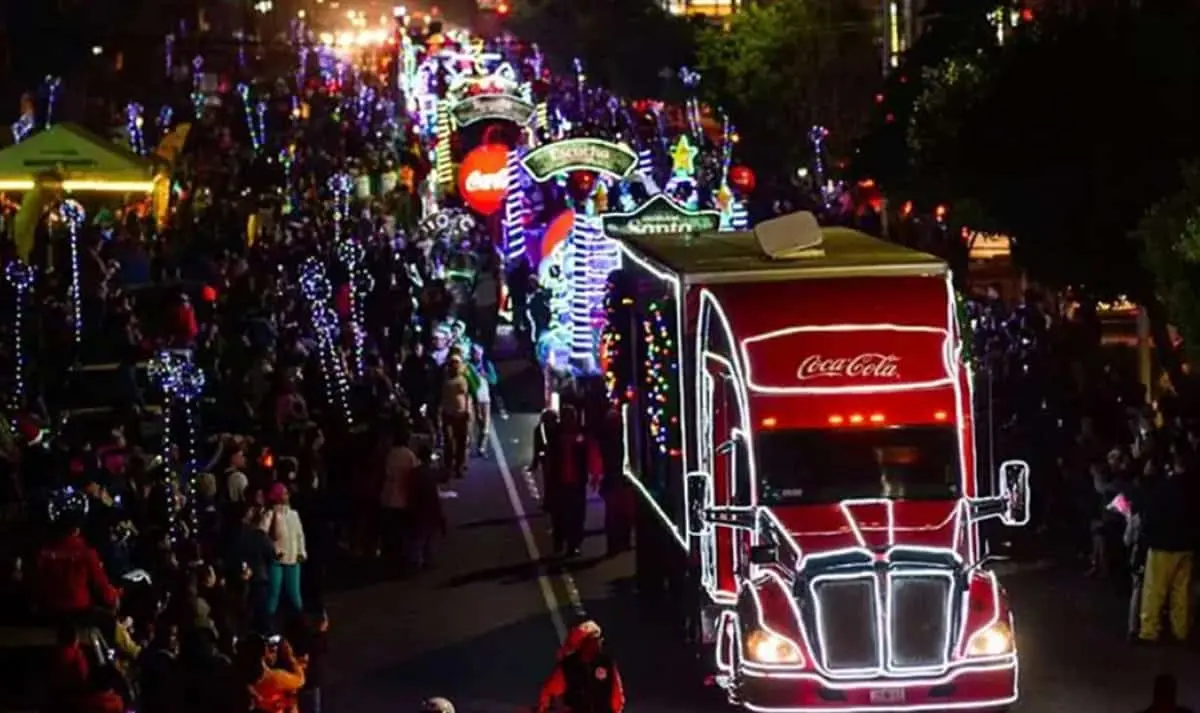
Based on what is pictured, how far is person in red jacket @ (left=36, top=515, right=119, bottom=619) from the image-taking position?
1634cm

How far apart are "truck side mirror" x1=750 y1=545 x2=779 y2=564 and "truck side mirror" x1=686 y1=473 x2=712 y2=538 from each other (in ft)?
1.46

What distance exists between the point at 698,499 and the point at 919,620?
1.64m

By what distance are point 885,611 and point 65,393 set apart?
1493cm

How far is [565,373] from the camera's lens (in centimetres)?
2902

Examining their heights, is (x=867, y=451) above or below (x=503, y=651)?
above

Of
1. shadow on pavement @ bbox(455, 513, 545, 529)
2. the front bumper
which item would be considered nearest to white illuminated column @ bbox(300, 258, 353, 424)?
shadow on pavement @ bbox(455, 513, 545, 529)

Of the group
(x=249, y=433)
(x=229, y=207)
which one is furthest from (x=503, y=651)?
(x=229, y=207)

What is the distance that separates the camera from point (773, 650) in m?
15.2

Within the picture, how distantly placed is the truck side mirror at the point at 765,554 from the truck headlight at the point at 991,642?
1330 mm

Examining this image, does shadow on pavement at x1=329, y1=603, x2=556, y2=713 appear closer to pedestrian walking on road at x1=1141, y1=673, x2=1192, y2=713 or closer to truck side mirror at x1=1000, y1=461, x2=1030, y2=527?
truck side mirror at x1=1000, y1=461, x2=1030, y2=527

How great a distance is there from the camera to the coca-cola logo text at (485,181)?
41.2 meters

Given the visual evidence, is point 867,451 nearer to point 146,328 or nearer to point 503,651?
point 503,651

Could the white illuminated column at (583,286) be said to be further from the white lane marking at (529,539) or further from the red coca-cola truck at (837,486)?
the red coca-cola truck at (837,486)

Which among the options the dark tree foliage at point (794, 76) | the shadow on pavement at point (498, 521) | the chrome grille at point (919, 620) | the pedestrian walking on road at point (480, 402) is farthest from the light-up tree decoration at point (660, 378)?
the dark tree foliage at point (794, 76)
